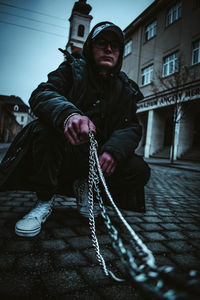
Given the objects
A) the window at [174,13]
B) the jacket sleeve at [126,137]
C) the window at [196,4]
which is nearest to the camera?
the jacket sleeve at [126,137]

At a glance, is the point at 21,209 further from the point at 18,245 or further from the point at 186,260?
the point at 186,260

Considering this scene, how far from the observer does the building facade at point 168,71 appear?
1414 centimetres

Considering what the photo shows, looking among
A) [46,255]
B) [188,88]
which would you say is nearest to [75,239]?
[46,255]

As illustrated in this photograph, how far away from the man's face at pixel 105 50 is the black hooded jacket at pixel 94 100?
0.08 m

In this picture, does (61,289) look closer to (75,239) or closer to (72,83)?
(75,239)

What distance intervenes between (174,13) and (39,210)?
1977cm

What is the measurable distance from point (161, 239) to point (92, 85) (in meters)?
1.66

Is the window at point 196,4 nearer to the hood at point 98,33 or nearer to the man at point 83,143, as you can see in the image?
the hood at point 98,33

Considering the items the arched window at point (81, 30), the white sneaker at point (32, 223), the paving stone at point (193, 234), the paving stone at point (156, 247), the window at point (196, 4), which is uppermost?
the arched window at point (81, 30)

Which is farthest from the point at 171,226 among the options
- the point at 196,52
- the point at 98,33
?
the point at 196,52

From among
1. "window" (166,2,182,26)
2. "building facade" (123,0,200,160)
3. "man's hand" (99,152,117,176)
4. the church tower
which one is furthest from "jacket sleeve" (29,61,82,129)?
the church tower

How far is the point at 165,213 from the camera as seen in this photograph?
2609mm

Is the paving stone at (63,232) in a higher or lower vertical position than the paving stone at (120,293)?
lower

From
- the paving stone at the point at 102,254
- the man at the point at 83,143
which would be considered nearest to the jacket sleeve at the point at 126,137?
the man at the point at 83,143
